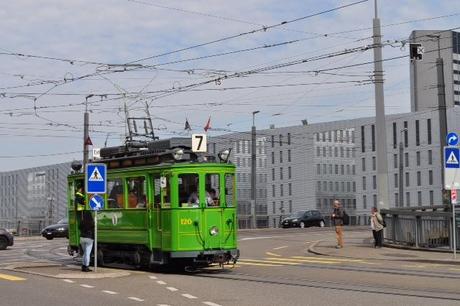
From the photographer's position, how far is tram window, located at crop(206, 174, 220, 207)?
1755 centimetres

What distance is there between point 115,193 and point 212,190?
302 centimetres

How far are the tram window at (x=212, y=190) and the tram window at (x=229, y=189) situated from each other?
0.25 m

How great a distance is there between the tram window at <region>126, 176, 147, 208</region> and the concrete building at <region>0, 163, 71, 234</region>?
77.3 meters

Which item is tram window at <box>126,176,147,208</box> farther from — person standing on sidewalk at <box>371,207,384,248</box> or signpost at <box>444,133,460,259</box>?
person standing on sidewalk at <box>371,207,384,248</box>

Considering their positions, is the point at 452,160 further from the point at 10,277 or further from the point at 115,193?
the point at 10,277

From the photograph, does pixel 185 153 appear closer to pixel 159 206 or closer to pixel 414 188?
pixel 159 206

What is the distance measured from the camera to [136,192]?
1845cm

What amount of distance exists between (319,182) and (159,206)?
325 feet

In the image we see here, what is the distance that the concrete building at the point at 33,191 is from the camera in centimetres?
9919

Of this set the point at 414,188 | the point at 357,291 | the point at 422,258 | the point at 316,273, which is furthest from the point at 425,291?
the point at 414,188

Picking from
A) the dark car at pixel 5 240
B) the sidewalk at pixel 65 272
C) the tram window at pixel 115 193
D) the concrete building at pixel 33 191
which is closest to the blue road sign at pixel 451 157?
the tram window at pixel 115 193

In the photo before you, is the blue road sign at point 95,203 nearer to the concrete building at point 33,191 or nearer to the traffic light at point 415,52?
the traffic light at point 415,52

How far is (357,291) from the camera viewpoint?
43.8 feet

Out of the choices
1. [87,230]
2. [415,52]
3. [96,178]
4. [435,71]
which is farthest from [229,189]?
[435,71]
